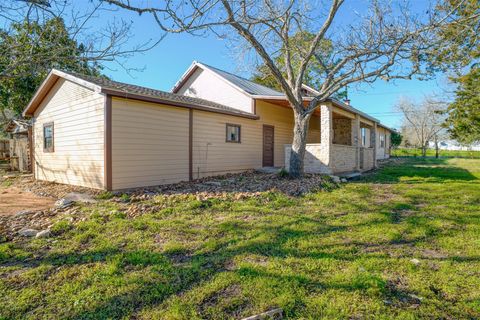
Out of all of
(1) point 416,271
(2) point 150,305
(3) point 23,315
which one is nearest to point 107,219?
(3) point 23,315

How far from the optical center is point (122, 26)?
5.32 m

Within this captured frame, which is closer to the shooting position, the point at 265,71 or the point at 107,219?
the point at 107,219

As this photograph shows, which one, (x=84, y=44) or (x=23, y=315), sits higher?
(x=84, y=44)

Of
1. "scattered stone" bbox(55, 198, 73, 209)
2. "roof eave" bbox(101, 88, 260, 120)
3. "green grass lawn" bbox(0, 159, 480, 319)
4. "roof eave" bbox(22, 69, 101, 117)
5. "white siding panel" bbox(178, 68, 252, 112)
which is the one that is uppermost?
"white siding panel" bbox(178, 68, 252, 112)

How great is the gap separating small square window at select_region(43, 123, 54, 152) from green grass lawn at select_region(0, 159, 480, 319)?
687 cm

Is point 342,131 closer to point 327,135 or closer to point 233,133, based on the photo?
point 327,135

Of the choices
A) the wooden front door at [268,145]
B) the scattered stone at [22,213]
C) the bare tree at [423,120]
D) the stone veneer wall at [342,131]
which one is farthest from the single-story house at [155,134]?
the bare tree at [423,120]

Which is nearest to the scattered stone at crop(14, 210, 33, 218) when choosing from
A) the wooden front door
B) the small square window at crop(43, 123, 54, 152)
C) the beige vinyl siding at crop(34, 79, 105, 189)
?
the beige vinyl siding at crop(34, 79, 105, 189)

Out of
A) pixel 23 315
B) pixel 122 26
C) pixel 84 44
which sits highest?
pixel 122 26

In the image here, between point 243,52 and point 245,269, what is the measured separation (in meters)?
8.42

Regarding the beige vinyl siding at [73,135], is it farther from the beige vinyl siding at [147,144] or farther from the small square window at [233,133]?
the small square window at [233,133]

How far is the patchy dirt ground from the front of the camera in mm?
6137

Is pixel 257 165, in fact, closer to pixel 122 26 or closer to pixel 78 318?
pixel 122 26

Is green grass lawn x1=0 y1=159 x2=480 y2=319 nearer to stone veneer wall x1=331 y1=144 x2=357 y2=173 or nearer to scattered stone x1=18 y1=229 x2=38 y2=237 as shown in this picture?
scattered stone x1=18 y1=229 x2=38 y2=237
